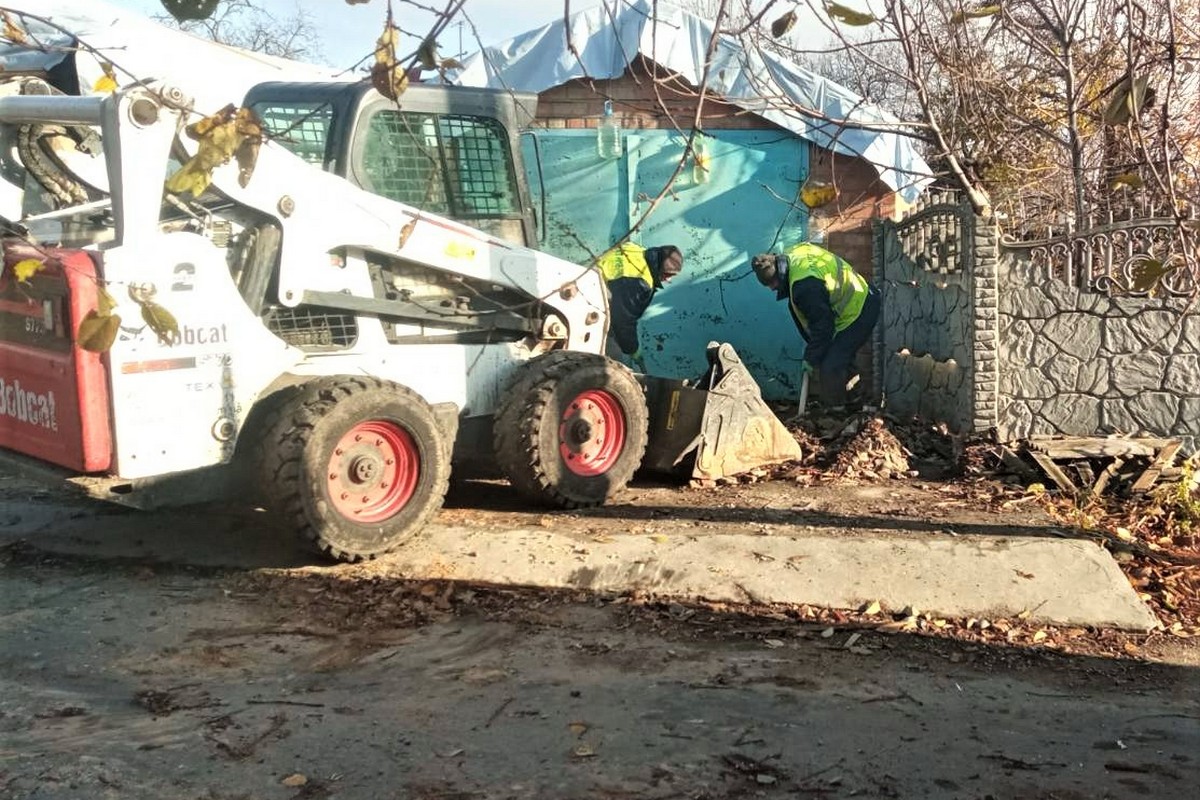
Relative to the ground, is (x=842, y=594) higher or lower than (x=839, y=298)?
lower

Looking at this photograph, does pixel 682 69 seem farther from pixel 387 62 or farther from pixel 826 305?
pixel 387 62

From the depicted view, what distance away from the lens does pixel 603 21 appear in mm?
10570

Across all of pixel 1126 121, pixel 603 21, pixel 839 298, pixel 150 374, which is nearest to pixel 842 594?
pixel 1126 121

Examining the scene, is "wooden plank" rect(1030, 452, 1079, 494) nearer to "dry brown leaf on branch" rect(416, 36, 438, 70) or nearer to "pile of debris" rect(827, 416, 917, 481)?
"pile of debris" rect(827, 416, 917, 481)

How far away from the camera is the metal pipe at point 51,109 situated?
507cm

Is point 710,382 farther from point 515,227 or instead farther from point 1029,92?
point 1029,92

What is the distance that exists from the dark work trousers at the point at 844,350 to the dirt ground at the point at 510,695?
15.8 ft

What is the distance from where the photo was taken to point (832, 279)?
9.30 metres

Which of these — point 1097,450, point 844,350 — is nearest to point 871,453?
point 1097,450

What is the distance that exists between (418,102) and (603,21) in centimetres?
469

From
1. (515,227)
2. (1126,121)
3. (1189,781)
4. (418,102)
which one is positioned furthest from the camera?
(515,227)

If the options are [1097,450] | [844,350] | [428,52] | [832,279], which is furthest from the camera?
[844,350]

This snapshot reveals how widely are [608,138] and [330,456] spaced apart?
240 inches

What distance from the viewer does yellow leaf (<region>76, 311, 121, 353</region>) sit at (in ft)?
7.79
